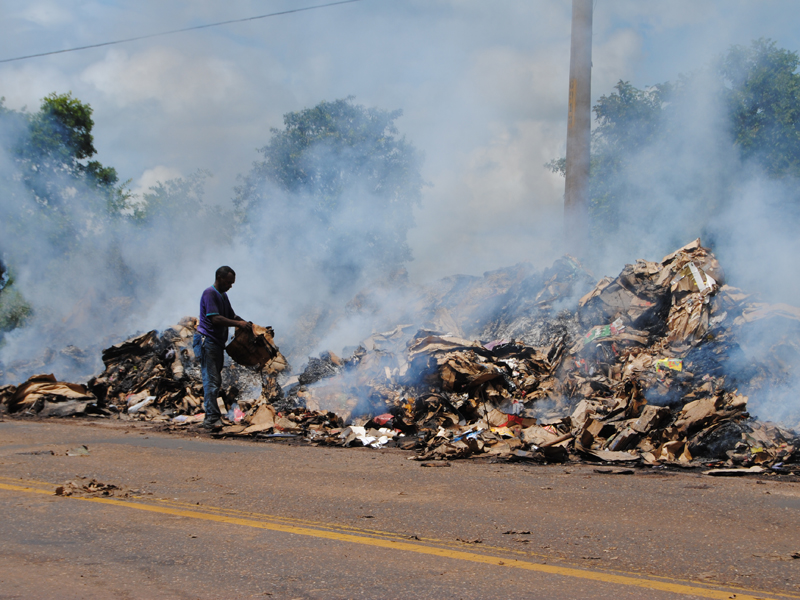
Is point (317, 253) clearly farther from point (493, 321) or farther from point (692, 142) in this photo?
point (692, 142)

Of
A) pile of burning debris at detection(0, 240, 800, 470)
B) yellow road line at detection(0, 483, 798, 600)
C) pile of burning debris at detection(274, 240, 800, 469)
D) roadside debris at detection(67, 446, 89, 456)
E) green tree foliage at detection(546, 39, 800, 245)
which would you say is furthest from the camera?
green tree foliage at detection(546, 39, 800, 245)

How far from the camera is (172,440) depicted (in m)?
6.11

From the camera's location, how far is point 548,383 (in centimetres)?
802

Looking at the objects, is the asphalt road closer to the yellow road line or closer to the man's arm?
the yellow road line

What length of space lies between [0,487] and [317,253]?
1348cm

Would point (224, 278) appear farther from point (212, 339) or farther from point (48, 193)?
point (48, 193)

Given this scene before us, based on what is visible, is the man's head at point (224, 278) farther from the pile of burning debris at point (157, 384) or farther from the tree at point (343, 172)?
the tree at point (343, 172)

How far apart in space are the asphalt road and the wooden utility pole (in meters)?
8.72

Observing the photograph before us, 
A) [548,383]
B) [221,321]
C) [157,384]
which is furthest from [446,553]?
[157,384]

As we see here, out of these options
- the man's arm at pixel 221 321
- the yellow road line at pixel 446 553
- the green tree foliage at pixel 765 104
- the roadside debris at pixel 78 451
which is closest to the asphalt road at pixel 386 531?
the yellow road line at pixel 446 553

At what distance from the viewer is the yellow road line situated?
2262mm

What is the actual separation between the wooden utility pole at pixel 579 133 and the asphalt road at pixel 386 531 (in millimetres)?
8718

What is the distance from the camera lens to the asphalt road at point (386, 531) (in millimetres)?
2311

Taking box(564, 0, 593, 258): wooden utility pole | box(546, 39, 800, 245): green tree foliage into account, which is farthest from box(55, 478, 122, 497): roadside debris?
box(546, 39, 800, 245): green tree foliage
